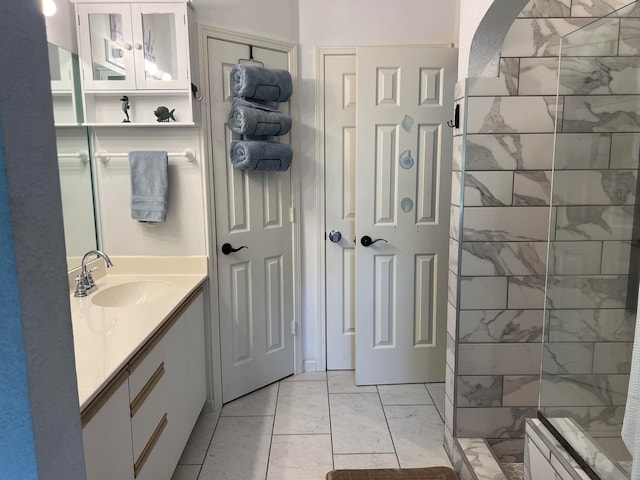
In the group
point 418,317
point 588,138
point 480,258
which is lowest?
point 418,317

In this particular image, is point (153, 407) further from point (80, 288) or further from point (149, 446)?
point (80, 288)

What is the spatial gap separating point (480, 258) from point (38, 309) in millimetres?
1769

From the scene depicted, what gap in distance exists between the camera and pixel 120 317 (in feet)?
5.63

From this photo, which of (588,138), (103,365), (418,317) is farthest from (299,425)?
(588,138)

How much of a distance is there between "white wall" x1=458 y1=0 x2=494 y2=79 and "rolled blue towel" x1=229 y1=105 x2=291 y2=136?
3.42 ft

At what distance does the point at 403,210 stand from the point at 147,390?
6.02 feet

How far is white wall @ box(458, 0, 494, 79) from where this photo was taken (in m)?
1.76

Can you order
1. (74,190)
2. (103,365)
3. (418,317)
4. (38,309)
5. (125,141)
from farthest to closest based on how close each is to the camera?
(418,317) < (125,141) < (74,190) < (103,365) < (38,309)

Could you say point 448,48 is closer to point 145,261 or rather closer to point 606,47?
point 606,47

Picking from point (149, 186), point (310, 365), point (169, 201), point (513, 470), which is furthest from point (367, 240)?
point (513, 470)

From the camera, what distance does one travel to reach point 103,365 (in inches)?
50.9

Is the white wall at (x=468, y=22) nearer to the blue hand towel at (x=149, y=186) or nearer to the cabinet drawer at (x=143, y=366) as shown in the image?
the blue hand towel at (x=149, y=186)

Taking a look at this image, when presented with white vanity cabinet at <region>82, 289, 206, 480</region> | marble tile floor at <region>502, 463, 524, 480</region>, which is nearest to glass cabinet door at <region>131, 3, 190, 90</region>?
white vanity cabinet at <region>82, 289, 206, 480</region>

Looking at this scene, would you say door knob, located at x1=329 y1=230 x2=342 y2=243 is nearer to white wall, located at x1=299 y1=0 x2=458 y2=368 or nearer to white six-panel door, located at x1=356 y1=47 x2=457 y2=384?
white six-panel door, located at x1=356 y1=47 x2=457 y2=384
